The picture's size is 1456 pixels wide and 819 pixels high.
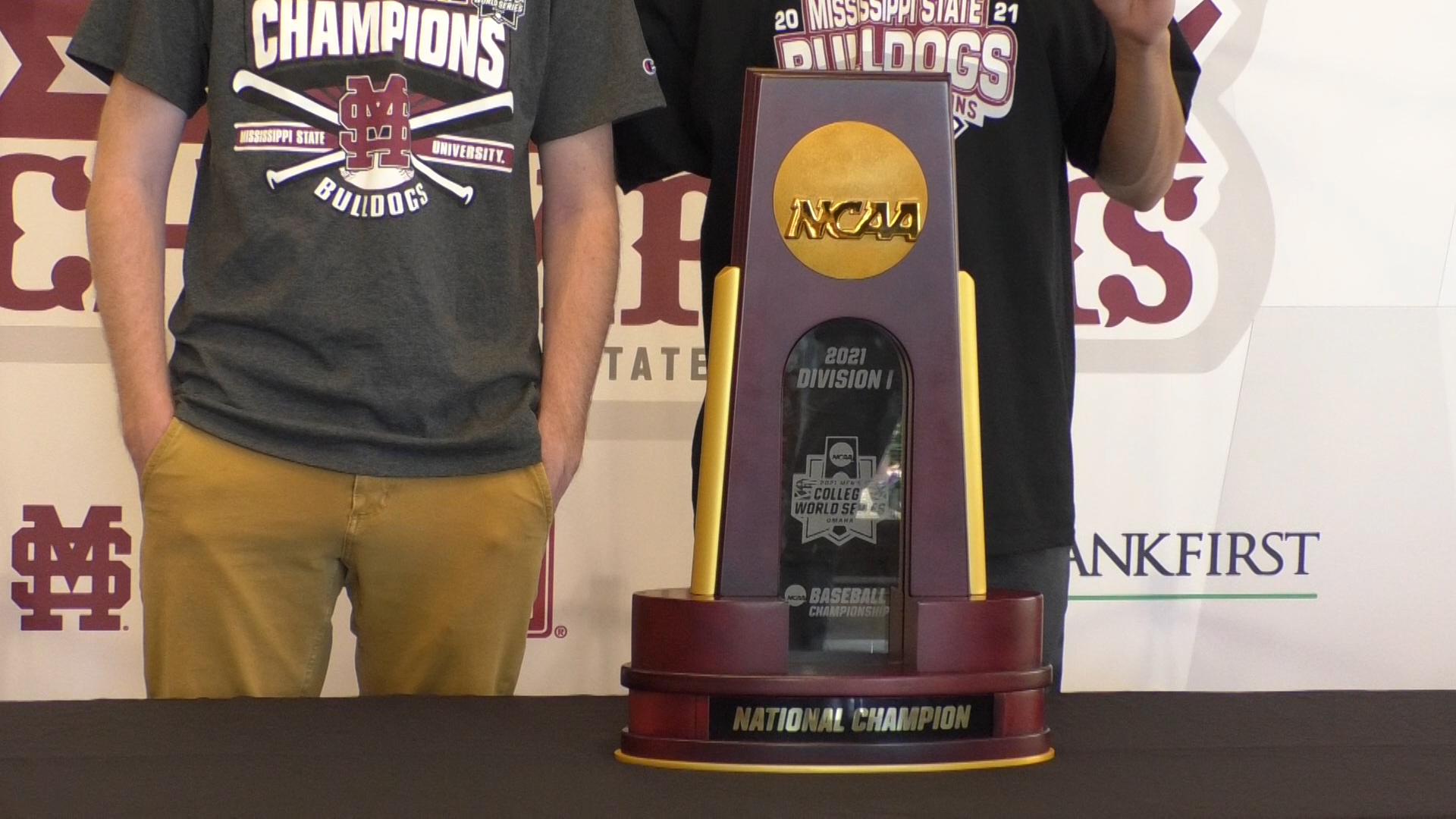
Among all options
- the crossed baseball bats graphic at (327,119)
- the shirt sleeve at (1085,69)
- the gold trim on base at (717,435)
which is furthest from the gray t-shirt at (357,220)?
the gold trim on base at (717,435)

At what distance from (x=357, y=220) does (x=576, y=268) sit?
0.21 meters

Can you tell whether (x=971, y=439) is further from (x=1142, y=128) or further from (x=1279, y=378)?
(x=1279, y=378)

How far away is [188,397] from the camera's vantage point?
1079 millimetres

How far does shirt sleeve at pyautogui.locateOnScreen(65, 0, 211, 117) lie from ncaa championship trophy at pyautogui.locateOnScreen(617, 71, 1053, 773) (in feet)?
2.21

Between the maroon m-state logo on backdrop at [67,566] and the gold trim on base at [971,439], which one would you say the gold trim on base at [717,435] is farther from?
the maroon m-state logo on backdrop at [67,566]

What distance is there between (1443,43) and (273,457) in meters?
1.71

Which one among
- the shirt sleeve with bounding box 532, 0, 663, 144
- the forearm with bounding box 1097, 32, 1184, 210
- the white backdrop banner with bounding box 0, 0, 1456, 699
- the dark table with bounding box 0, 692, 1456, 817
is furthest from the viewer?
the white backdrop banner with bounding box 0, 0, 1456, 699

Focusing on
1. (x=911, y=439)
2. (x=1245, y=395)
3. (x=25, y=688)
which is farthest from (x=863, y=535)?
(x=25, y=688)

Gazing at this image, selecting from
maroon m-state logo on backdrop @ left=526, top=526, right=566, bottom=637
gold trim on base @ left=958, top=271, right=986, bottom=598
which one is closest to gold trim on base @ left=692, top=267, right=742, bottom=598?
gold trim on base @ left=958, top=271, right=986, bottom=598

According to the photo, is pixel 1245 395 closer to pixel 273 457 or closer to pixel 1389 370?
pixel 1389 370

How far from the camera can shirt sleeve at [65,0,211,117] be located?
3.62 feet

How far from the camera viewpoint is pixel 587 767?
0.58 metres

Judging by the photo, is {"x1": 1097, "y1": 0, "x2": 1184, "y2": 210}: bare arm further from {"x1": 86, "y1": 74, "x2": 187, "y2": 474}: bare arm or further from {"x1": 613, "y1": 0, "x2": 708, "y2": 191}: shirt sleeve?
{"x1": 86, "y1": 74, "x2": 187, "y2": 474}: bare arm

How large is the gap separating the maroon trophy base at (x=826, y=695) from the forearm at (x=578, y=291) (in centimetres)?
57
